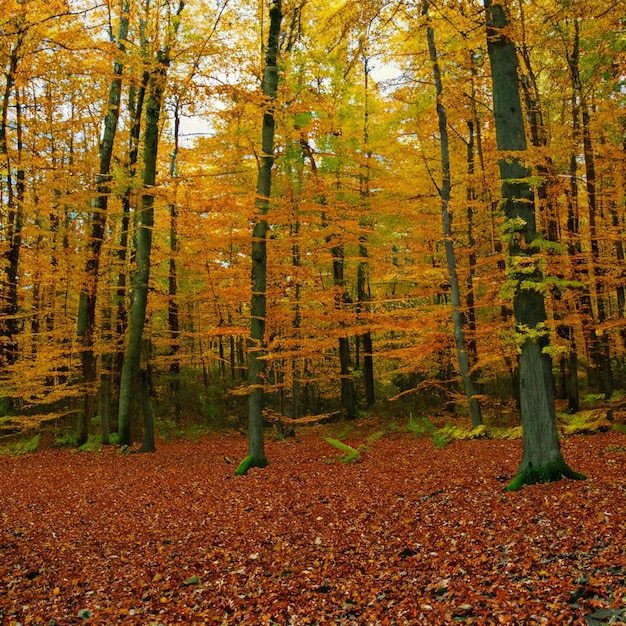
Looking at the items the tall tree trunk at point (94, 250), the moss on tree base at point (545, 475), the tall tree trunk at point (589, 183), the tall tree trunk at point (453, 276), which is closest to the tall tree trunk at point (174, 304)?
the tall tree trunk at point (94, 250)

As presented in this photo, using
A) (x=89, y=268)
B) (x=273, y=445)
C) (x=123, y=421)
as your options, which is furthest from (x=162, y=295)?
(x=273, y=445)

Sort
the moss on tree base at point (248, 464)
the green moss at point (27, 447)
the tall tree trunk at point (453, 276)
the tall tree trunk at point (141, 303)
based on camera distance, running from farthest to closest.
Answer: the green moss at point (27, 447)
the tall tree trunk at point (141, 303)
the tall tree trunk at point (453, 276)
the moss on tree base at point (248, 464)

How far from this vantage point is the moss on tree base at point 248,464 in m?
9.59

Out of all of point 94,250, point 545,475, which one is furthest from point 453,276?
point 94,250

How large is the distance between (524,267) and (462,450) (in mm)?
5514

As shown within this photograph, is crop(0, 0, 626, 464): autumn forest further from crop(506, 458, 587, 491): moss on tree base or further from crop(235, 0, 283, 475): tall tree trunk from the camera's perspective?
crop(506, 458, 587, 491): moss on tree base

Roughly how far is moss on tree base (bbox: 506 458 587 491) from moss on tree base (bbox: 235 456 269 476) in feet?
17.0

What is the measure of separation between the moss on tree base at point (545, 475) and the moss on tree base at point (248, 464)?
5.19m

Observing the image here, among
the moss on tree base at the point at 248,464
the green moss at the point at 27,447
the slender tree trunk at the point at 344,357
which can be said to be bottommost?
the green moss at the point at 27,447

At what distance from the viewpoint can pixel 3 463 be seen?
40.3 feet

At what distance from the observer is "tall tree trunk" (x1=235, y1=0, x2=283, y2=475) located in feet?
32.4

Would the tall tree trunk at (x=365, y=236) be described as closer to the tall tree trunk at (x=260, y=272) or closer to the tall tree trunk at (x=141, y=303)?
the tall tree trunk at (x=260, y=272)

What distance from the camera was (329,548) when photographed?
17.4ft

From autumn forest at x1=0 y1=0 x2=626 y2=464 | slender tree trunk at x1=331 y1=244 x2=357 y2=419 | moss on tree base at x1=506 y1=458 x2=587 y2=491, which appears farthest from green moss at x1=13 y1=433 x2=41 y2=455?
moss on tree base at x1=506 y1=458 x2=587 y2=491
